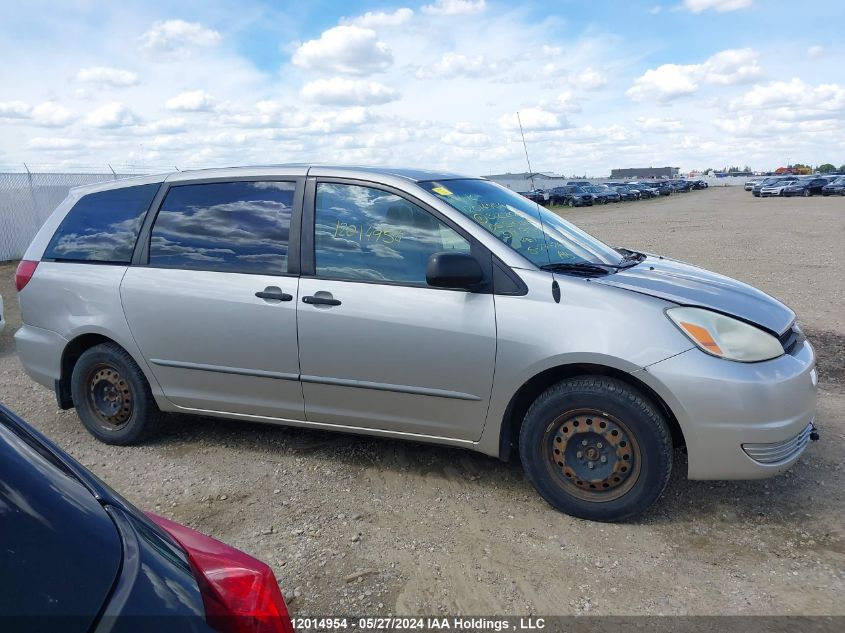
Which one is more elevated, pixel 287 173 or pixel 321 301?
pixel 287 173

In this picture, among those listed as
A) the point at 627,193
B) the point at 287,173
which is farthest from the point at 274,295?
the point at 627,193

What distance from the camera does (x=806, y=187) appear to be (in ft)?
169

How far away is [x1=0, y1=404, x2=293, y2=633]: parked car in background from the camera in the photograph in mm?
1062

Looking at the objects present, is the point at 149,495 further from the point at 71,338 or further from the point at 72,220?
the point at 72,220

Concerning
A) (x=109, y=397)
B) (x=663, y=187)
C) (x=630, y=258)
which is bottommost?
(x=109, y=397)

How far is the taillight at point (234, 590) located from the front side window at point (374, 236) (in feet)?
7.35

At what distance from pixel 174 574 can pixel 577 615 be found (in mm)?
2015

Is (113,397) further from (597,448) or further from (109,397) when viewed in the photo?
(597,448)

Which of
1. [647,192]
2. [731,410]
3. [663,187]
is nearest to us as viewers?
[731,410]

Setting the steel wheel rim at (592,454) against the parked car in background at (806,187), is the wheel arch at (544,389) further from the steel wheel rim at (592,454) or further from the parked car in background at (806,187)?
the parked car in background at (806,187)

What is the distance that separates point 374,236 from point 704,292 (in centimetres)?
183

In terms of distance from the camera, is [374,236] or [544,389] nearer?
[544,389]

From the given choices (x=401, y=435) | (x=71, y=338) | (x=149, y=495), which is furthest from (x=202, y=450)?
(x=401, y=435)

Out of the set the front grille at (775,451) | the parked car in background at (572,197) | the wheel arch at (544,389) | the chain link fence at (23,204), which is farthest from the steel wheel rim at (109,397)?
the parked car in background at (572,197)
